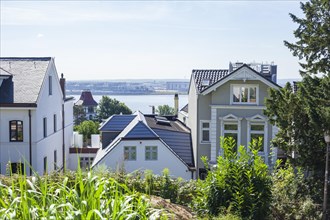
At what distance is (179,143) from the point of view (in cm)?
2169

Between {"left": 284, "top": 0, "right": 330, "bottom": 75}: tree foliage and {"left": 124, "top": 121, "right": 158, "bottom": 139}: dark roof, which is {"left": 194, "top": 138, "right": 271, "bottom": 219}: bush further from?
{"left": 124, "top": 121, "right": 158, "bottom": 139}: dark roof

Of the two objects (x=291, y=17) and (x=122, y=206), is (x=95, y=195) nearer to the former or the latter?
(x=122, y=206)

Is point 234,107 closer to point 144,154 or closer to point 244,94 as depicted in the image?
point 244,94

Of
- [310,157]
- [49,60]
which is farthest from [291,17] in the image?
[49,60]

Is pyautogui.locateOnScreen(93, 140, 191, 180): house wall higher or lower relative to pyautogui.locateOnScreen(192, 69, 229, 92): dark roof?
lower

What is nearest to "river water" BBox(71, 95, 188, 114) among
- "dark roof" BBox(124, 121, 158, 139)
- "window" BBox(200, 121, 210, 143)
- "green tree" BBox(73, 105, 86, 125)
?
"green tree" BBox(73, 105, 86, 125)

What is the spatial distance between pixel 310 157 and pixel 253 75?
32.2 ft

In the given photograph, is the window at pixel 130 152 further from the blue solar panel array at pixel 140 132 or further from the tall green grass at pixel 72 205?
the tall green grass at pixel 72 205

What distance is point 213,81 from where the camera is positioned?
21500 millimetres

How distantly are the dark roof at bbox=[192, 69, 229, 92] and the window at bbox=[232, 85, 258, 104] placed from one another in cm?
150

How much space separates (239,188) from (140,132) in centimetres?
1313

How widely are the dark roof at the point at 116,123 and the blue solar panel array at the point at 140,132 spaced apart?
3844 millimetres

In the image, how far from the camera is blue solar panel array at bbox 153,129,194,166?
68.7 ft

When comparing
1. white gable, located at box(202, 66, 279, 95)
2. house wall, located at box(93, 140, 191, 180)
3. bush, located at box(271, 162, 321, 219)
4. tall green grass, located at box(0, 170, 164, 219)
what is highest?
white gable, located at box(202, 66, 279, 95)
